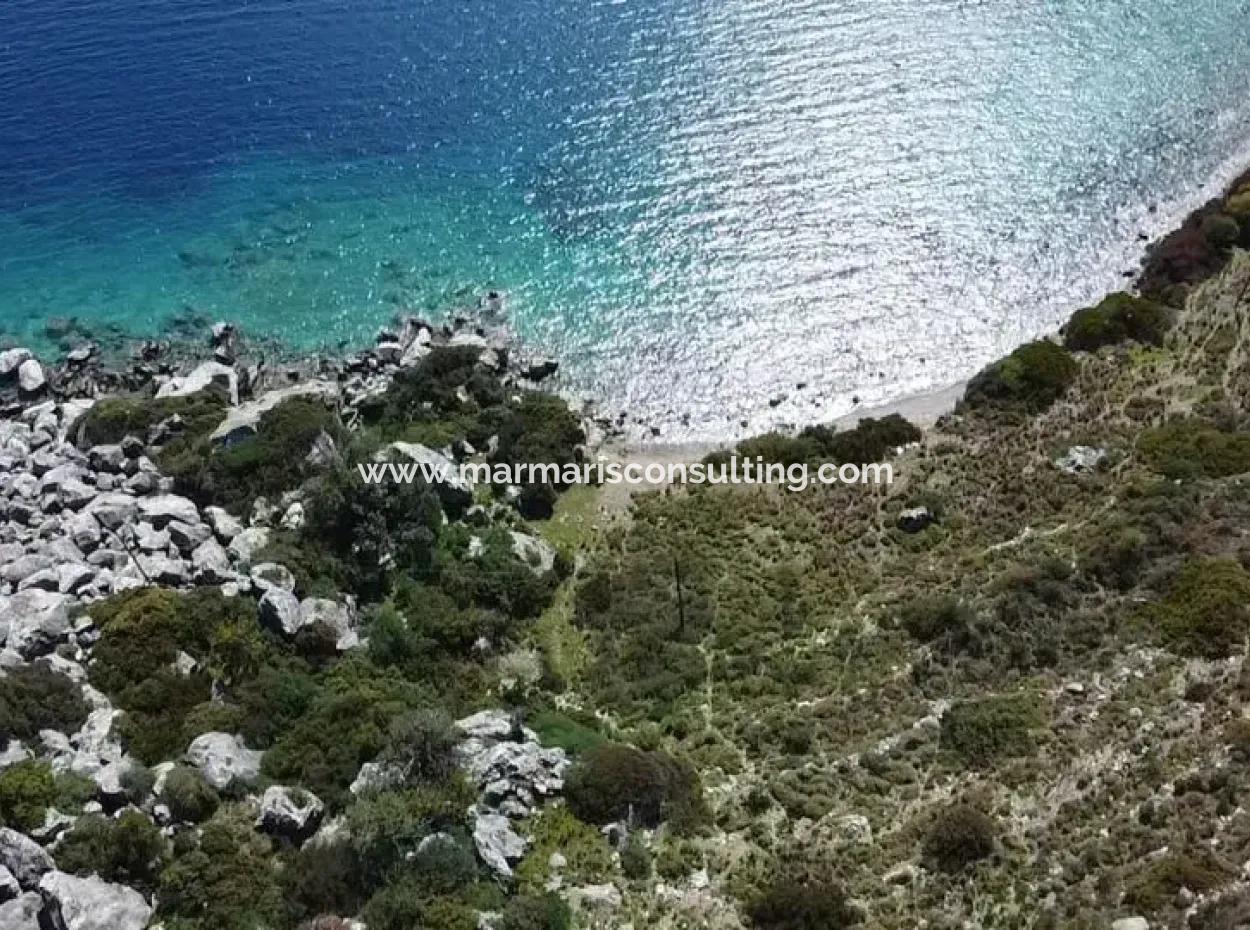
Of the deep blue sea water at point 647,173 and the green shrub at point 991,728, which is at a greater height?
the deep blue sea water at point 647,173

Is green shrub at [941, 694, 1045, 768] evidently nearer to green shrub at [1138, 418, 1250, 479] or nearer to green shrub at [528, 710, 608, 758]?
green shrub at [528, 710, 608, 758]

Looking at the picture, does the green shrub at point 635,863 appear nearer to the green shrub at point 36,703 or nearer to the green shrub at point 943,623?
the green shrub at point 943,623

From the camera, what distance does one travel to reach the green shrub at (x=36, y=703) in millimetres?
44125

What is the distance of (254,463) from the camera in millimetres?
58688

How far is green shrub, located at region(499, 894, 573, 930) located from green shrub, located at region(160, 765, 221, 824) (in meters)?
11.8

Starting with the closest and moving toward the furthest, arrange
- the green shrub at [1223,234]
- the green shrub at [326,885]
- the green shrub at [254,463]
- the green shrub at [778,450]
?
the green shrub at [326,885] → the green shrub at [254,463] → the green shrub at [778,450] → the green shrub at [1223,234]

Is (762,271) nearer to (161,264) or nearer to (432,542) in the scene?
(432,542)

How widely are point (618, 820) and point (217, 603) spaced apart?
2010 cm

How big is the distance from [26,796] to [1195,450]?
162 feet

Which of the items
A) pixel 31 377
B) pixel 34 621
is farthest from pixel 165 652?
pixel 31 377

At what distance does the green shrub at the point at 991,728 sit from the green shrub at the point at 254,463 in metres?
32.5

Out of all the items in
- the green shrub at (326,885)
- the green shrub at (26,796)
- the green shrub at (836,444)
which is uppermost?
the green shrub at (836,444)

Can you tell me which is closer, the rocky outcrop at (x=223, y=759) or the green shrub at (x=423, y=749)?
the green shrub at (x=423, y=749)

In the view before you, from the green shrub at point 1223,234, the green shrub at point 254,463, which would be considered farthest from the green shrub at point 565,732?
the green shrub at point 1223,234
